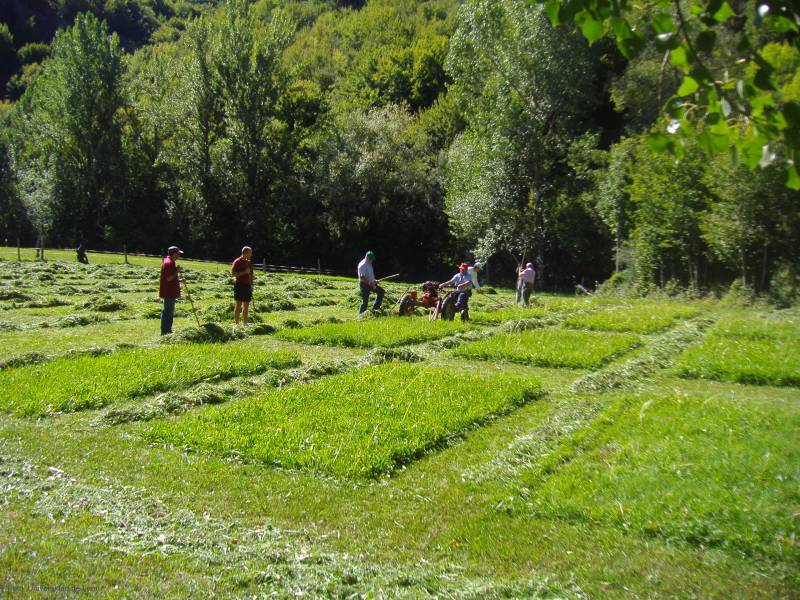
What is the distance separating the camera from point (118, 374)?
11.9 meters

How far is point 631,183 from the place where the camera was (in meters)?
36.7

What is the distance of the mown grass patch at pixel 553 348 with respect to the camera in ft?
47.3

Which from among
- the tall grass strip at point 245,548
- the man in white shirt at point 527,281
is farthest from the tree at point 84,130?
the tall grass strip at point 245,548

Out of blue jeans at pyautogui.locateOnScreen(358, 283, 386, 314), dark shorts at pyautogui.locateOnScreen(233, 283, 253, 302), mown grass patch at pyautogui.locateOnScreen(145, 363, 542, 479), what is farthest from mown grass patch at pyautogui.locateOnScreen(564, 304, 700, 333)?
dark shorts at pyautogui.locateOnScreen(233, 283, 253, 302)

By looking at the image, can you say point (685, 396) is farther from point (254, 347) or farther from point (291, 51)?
point (291, 51)

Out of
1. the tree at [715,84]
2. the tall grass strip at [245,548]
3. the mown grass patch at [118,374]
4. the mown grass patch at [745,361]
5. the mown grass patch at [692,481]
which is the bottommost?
the tall grass strip at [245,548]

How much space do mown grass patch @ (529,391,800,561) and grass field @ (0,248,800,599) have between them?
0.02 meters

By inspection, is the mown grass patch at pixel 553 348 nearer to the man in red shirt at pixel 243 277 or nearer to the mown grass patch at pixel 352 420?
the mown grass patch at pixel 352 420

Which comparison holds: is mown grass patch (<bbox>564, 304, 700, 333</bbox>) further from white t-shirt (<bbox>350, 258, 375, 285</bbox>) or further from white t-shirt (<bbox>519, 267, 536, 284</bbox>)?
white t-shirt (<bbox>350, 258, 375, 285</bbox>)

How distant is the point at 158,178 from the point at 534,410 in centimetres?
5544

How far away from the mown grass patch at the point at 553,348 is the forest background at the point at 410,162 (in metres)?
15.0

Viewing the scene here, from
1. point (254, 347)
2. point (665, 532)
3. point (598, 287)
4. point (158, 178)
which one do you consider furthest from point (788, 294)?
point (158, 178)

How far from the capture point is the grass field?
535cm

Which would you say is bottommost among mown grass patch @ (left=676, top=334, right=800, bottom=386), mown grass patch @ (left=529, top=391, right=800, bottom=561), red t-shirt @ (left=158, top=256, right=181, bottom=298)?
mown grass patch @ (left=529, top=391, right=800, bottom=561)
